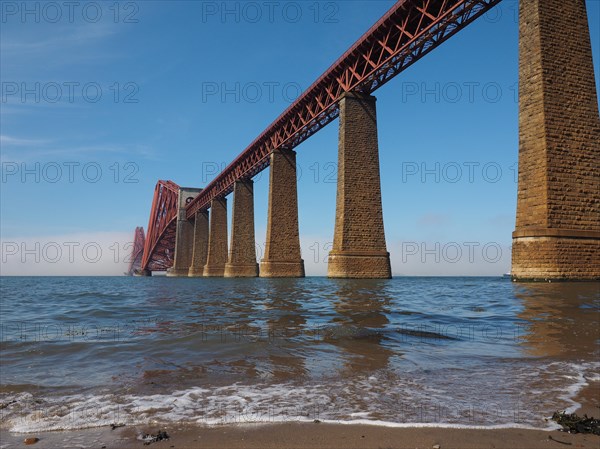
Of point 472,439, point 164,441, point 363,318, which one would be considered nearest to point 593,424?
point 472,439

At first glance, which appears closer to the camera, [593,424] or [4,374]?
[593,424]

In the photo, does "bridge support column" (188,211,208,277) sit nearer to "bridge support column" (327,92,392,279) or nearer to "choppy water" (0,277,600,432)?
"bridge support column" (327,92,392,279)

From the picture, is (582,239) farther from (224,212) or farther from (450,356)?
(224,212)

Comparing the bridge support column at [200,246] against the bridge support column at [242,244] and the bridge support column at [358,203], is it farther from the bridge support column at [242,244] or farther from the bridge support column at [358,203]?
the bridge support column at [358,203]

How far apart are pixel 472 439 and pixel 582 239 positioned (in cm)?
1554

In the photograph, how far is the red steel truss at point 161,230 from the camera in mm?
84887

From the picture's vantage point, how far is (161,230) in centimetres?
8750

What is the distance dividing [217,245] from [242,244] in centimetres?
1091

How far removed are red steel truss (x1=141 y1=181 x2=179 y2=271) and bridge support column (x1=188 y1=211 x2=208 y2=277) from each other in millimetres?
17541

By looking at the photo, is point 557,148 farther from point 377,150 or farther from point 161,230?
point 161,230

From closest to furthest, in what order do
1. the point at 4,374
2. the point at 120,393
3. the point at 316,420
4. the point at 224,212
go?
the point at 316,420 → the point at 120,393 → the point at 4,374 → the point at 224,212

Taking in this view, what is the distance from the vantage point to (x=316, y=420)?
7.98 ft

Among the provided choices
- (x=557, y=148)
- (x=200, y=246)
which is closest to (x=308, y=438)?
(x=557, y=148)

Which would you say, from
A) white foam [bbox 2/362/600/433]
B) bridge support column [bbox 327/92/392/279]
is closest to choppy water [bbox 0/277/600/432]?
white foam [bbox 2/362/600/433]
